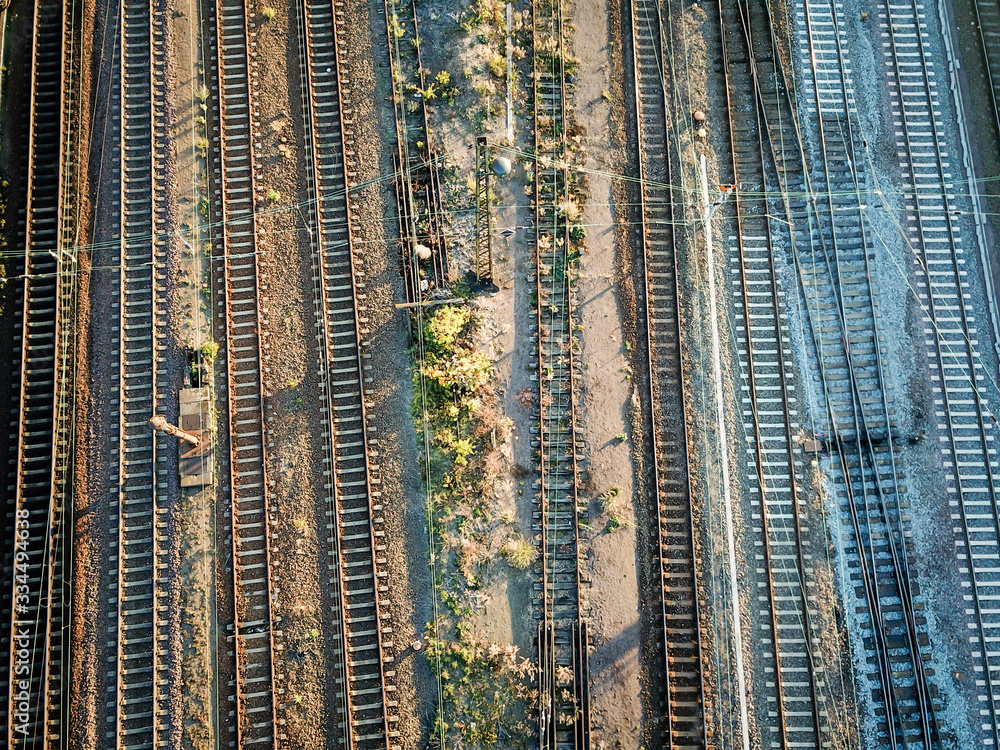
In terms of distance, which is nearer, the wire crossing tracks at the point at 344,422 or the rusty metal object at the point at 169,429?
the rusty metal object at the point at 169,429

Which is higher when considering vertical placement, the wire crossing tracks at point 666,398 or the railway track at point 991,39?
the railway track at point 991,39

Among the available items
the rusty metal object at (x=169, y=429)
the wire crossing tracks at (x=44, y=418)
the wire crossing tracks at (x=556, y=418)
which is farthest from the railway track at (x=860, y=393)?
the wire crossing tracks at (x=44, y=418)

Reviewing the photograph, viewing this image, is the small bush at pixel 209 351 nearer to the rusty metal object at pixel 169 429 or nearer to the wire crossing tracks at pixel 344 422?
the rusty metal object at pixel 169 429

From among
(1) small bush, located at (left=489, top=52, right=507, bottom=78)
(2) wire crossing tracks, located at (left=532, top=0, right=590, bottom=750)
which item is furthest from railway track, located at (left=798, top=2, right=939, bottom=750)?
(1) small bush, located at (left=489, top=52, right=507, bottom=78)

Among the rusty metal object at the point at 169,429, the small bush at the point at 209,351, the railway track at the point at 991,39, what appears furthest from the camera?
the railway track at the point at 991,39

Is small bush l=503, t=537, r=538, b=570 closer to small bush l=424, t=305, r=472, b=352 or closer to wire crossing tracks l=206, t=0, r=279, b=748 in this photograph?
small bush l=424, t=305, r=472, b=352

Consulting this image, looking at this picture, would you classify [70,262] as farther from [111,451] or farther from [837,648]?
[837,648]
